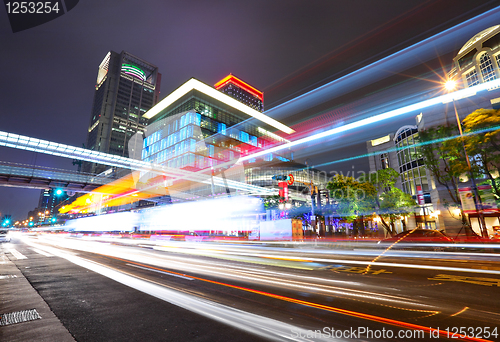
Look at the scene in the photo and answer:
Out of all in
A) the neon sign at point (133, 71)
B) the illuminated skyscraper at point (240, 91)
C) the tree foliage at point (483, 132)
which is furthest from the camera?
the neon sign at point (133, 71)

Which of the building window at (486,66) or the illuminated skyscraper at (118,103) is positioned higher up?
the illuminated skyscraper at (118,103)

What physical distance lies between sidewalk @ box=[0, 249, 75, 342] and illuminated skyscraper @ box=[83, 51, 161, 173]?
15982 centimetres

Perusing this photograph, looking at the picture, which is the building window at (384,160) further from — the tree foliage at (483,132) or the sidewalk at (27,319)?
the sidewalk at (27,319)

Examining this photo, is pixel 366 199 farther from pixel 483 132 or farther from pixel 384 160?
pixel 384 160

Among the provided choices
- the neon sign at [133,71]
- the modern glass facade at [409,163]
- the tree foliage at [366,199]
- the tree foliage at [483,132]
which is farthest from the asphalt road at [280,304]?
the neon sign at [133,71]

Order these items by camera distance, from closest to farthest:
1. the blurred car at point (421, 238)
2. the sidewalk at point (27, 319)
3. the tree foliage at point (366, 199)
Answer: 1. the sidewalk at point (27, 319)
2. the blurred car at point (421, 238)
3. the tree foliage at point (366, 199)

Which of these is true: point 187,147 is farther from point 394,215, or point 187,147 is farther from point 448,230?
point 448,230

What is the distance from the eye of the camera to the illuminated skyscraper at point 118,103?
484 feet

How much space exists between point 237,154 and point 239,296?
286 ft

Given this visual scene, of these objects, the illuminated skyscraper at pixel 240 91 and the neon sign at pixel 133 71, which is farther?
the neon sign at pixel 133 71

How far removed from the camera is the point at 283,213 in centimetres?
4756

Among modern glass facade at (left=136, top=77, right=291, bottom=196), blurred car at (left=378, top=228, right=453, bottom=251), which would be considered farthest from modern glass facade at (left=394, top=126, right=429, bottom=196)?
modern glass facade at (left=136, top=77, right=291, bottom=196)

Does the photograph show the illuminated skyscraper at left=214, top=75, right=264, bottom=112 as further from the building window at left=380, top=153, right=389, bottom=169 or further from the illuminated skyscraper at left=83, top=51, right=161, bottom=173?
the building window at left=380, top=153, right=389, bottom=169

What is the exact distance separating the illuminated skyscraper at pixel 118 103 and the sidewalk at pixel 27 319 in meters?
160
